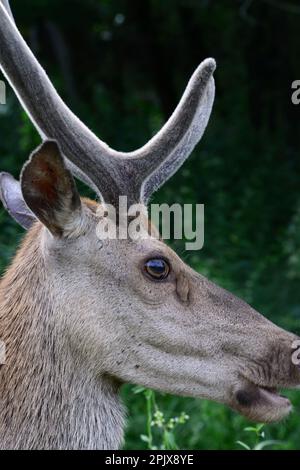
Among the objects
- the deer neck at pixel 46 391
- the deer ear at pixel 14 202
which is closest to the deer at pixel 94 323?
the deer neck at pixel 46 391

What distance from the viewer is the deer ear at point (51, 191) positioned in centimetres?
357

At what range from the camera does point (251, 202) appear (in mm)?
10320

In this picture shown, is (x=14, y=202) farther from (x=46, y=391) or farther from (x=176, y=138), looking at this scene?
(x=46, y=391)

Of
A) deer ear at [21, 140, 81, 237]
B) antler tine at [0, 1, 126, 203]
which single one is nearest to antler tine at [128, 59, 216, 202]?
antler tine at [0, 1, 126, 203]

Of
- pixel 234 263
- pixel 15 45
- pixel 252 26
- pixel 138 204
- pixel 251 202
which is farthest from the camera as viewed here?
pixel 252 26

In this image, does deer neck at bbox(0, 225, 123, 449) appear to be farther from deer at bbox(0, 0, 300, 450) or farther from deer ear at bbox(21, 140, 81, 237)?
deer ear at bbox(21, 140, 81, 237)

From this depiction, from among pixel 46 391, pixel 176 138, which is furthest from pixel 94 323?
pixel 176 138

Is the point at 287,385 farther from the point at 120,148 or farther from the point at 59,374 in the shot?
the point at 120,148

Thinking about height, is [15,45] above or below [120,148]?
below

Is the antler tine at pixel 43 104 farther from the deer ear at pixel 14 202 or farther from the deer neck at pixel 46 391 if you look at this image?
the deer ear at pixel 14 202

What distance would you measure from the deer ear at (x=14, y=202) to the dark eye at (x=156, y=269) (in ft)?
2.21

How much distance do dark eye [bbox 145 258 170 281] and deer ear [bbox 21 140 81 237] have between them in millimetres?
299
